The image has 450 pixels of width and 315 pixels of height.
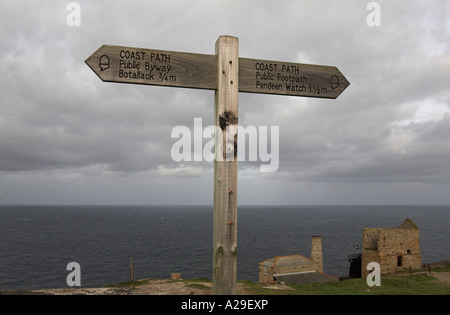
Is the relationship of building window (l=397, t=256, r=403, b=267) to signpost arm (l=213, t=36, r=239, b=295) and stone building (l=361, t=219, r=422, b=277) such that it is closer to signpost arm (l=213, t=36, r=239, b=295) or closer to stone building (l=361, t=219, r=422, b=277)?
stone building (l=361, t=219, r=422, b=277)

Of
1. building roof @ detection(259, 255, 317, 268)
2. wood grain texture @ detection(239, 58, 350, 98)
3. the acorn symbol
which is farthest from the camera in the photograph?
building roof @ detection(259, 255, 317, 268)

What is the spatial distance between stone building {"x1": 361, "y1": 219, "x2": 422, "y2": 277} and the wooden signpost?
107ft

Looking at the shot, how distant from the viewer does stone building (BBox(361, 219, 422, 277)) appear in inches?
1272

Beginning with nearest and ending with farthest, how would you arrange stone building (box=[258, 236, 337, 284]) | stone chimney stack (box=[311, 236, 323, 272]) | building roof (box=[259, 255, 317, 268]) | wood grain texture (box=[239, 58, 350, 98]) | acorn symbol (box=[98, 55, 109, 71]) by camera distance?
acorn symbol (box=[98, 55, 109, 71]) → wood grain texture (box=[239, 58, 350, 98]) → stone building (box=[258, 236, 337, 284]) → building roof (box=[259, 255, 317, 268]) → stone chimney stack (box=[311, 236, 323, 272])

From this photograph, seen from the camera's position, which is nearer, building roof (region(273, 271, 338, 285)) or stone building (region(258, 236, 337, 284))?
building roof (region(273, 271, 338, 285))

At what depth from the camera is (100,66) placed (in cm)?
443

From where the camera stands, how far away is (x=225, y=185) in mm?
4523

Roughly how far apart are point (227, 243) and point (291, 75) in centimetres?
285

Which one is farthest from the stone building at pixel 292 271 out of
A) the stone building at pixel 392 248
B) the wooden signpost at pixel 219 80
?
the wooden signpost at pixel 219 80

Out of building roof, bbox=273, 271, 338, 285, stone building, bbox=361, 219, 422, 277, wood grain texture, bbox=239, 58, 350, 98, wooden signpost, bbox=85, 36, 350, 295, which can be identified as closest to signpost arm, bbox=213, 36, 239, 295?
wooden signpost, bbox=85, 36, 350, 295

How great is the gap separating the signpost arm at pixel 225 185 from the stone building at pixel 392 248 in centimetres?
3256

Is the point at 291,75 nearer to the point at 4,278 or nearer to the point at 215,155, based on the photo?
the point at 215,155

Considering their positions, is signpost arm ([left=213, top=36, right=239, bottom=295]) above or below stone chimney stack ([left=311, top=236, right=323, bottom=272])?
above

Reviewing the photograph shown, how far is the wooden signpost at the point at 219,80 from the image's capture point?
4.46 meters
